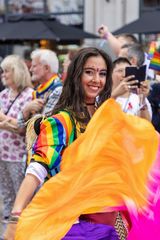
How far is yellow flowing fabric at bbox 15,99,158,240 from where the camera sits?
9.80 ft

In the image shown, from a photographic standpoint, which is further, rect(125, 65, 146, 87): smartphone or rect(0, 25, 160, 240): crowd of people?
rect(125, 65, 146, 87): smartphone

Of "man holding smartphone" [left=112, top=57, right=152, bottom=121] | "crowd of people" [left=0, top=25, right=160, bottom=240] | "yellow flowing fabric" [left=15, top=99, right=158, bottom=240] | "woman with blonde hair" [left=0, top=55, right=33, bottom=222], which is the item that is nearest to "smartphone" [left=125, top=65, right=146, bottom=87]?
"man holding smartphone" [left=112, top=57, right=152, bottom=121]

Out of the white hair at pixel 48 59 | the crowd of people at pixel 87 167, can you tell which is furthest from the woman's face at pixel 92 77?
the white hair at pixel 48 59

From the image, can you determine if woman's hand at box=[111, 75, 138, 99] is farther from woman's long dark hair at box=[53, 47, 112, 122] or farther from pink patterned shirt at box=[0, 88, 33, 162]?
woman's long dark hair at box=[53, 47, 112, 122]

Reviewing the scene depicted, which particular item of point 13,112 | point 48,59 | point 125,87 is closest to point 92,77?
point 125,87

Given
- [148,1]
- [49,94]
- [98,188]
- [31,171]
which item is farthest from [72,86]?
[148,1]

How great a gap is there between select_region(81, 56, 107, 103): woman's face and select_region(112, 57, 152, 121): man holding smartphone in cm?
172

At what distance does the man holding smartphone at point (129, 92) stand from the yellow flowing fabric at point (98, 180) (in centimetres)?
250

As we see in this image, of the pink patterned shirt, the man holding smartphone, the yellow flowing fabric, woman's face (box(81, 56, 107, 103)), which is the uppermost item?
woman's face (box(81, 56, 107, 103))

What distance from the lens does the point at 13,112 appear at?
22.1ft

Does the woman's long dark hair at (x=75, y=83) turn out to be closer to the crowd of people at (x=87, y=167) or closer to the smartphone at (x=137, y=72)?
the crowd of people at (x=87, y=167)

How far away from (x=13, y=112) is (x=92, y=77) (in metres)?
3.07

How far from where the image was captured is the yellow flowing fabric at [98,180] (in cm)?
299

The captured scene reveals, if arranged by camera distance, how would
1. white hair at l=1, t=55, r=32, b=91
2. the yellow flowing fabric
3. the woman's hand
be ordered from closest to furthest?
the yellow flowing fabric
the woman's hand
white hair at l=1, t=55, r=32, b=91
